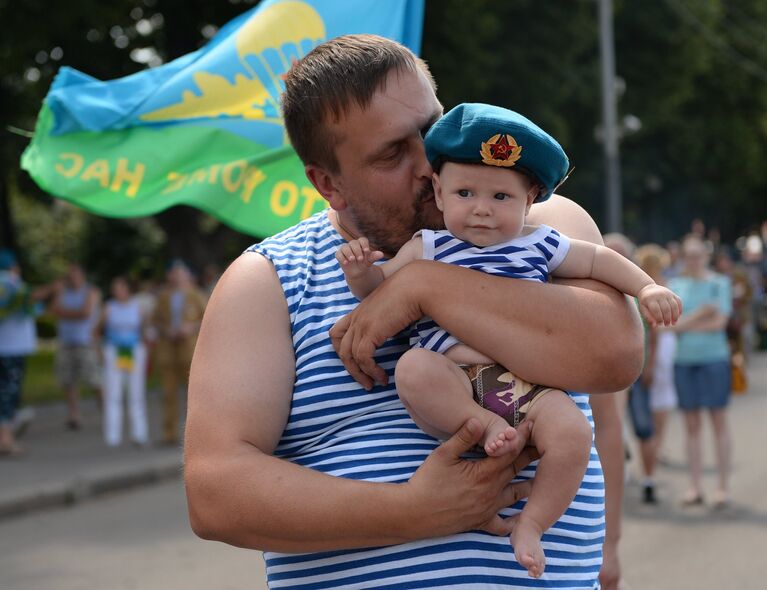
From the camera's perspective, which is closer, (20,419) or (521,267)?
(521,267)

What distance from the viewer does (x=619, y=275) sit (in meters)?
2.42

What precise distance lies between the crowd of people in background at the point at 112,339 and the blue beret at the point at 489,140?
10543 mm

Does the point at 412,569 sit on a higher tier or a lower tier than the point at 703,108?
higher

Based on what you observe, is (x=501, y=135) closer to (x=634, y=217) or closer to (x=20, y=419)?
(x=20, y=419)

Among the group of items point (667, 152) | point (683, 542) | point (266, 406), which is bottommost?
point (667, 152)

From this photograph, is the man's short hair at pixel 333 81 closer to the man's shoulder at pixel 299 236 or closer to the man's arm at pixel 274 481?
the man's shoulder at pixel 299 236

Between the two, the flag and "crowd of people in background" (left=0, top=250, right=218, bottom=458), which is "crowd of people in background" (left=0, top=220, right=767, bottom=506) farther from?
the flag

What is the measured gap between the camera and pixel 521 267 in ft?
7.79

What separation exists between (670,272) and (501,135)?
19.6 m

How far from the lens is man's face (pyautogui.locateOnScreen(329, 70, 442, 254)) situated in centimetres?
235

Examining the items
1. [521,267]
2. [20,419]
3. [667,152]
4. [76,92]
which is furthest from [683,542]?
[667,152]

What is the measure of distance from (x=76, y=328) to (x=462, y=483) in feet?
42.0

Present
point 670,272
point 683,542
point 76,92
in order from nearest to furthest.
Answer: point 76,92 < point 683,542 < point 670,272

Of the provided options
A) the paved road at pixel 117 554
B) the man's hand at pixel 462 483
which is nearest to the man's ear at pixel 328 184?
the man's hand at pixel 462 483
